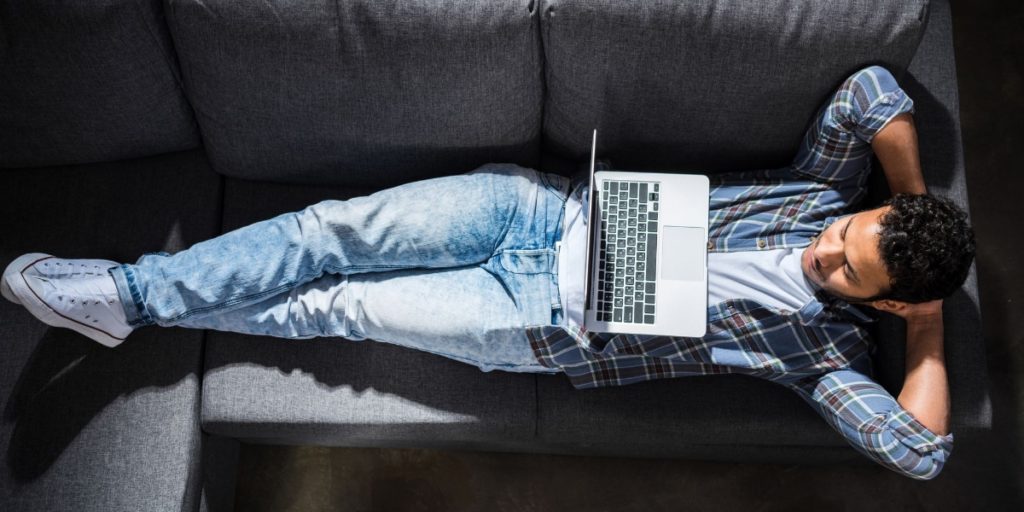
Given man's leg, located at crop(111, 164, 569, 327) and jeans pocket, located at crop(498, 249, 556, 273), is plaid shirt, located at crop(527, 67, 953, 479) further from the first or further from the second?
man's leg, located at crop(111, 164, 569, 327)

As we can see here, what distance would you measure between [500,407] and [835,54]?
1.04m

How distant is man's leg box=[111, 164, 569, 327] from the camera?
1553 mm

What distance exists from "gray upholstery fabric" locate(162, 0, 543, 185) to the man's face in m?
0.69

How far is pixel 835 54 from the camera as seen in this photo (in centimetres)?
150

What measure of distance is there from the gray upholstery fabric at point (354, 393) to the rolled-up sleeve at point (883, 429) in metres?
0.65

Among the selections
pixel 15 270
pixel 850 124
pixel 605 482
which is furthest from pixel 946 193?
pixel 15 270

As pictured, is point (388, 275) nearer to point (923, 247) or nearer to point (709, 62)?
point (709, 62)

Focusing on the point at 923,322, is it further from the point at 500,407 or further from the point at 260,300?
the point at 260,300

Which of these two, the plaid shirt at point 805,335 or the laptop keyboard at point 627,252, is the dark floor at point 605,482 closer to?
the plaid shirt at point 805,335

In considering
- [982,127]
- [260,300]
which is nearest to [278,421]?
[260,300]

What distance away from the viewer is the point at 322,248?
61.9 inches

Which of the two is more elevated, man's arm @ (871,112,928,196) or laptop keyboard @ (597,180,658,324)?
man's arm @ (871,112,928,196)

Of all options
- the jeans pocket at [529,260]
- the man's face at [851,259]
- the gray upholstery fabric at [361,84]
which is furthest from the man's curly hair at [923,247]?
the gray upholstery fabric at [361,84]

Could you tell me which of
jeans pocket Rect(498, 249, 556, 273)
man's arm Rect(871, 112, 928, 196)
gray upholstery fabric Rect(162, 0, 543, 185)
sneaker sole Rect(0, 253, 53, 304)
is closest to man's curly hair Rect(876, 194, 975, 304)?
man's arm Rect(871, 112, 928, 196)
